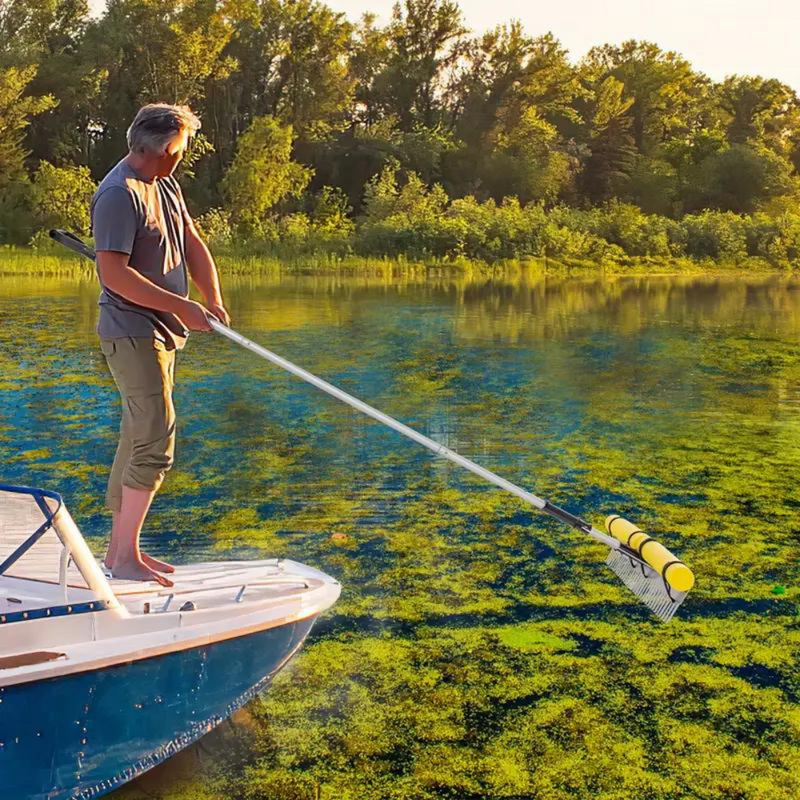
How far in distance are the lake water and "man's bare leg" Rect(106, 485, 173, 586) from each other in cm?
52

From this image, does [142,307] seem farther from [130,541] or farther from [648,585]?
[648,585]

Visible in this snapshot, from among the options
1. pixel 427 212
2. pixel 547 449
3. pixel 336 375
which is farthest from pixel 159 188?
pixel 427 212

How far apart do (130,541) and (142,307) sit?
695 mm

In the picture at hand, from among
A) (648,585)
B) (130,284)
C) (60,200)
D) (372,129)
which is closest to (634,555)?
(648,585)

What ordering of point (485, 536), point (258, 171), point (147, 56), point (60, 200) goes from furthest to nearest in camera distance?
point (147, 56), point (258, 171), point (60, 200), point (485, 536)

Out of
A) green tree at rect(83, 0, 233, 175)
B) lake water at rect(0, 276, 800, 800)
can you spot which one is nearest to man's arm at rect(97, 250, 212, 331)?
lake water at rect(0, 276, 800, 800)

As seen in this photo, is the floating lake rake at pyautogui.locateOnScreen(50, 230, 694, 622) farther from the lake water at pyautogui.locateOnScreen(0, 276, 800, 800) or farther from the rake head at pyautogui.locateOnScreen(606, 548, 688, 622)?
the lake water at pyautogui.locateOnScreen(0, 276, 800, 800)

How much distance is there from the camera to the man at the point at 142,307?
336 centimetres

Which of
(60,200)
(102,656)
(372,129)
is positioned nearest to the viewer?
(102,656)

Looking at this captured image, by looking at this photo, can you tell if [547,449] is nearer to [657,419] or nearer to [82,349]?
[657,419]

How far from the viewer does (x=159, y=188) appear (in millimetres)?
3572

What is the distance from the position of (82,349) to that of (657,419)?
627 cm

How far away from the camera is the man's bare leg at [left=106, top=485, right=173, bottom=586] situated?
3426 mm

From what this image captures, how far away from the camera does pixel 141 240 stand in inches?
136
